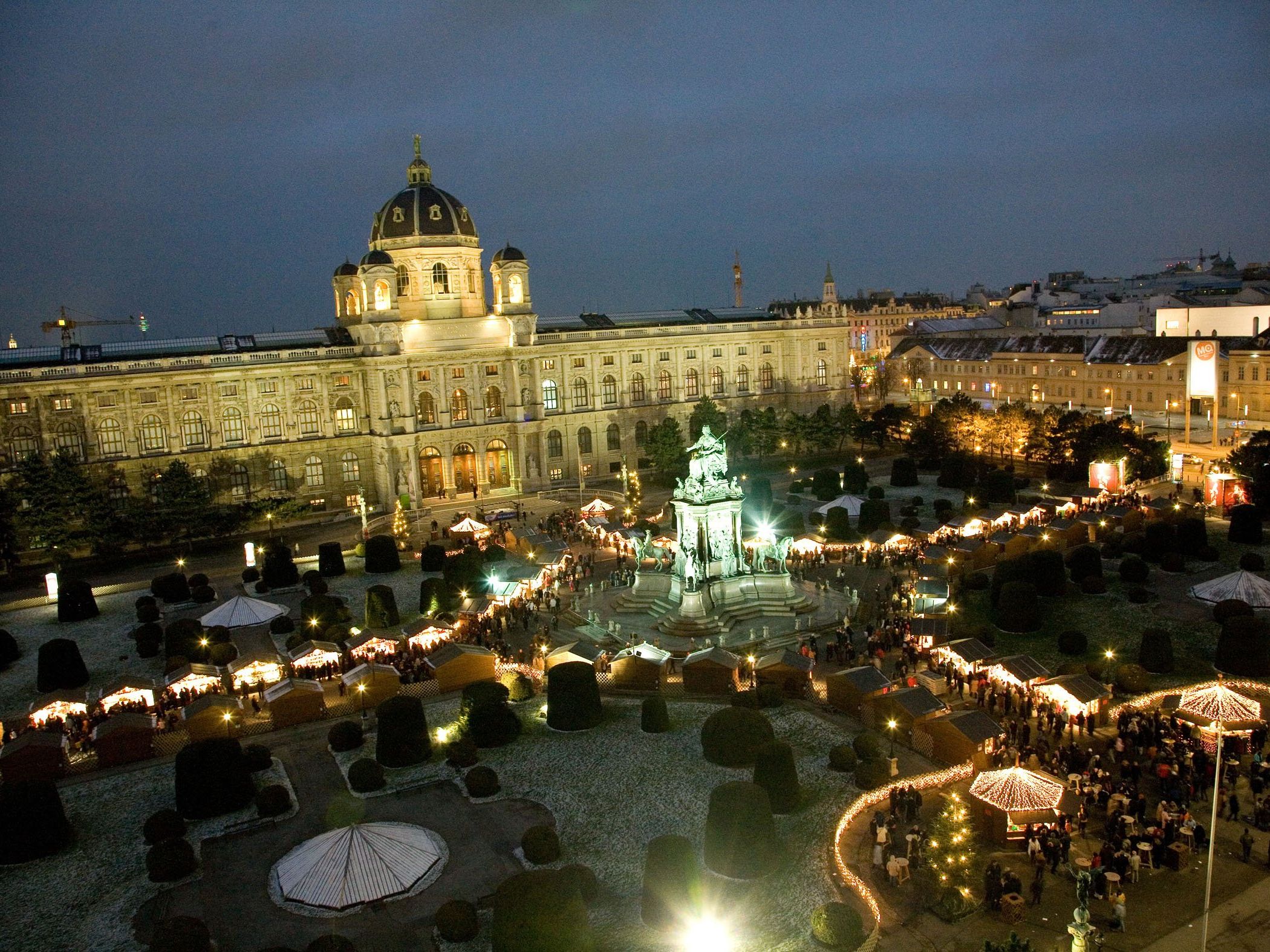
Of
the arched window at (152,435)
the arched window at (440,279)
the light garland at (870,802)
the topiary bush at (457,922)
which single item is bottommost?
the light garland at (870,802)

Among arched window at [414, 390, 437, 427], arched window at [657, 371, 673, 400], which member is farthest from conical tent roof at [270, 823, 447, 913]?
arched window at [657, 371, 673, 400]

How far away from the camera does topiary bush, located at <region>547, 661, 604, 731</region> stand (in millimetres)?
33938

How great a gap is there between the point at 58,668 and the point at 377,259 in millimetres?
41304

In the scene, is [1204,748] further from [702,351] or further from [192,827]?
[702,351]

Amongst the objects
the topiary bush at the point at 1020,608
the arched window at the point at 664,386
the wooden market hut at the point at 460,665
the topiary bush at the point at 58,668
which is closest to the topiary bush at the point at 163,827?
the wooden market hut at the point at 460,665

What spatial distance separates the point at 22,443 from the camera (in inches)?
2532

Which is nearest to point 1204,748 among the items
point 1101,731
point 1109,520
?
point 1101,731

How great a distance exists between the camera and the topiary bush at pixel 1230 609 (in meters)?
39.3

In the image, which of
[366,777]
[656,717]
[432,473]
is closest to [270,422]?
[432,473]

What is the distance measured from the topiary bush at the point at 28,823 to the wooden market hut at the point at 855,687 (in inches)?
921

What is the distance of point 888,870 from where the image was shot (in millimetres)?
24328

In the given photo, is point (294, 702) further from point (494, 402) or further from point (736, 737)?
point (494, 402)

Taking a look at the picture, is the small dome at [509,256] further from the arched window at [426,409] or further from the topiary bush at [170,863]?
the topiary bush at [170,863]

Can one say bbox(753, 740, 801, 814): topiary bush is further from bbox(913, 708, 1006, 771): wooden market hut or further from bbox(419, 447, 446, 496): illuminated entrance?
bbox(419, 447, 446, 496): illuminated entrance
